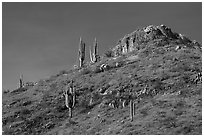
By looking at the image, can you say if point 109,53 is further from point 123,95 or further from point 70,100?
point 70,100

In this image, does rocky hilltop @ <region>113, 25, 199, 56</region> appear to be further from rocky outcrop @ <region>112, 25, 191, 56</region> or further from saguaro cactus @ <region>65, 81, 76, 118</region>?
saguaro cactus @ <region>65, 81, 76, 118</region>

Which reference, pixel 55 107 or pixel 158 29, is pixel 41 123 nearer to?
pixel 55 107

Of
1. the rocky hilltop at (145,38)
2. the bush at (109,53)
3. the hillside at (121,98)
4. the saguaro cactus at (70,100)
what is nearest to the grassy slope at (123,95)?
the hillside at (121,98)

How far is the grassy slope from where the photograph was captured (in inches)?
1735

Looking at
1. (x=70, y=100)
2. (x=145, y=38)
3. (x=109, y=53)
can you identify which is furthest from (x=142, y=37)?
(x=70, y=100)

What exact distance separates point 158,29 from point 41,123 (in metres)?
50.3

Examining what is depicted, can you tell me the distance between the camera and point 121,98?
5512 centimetres

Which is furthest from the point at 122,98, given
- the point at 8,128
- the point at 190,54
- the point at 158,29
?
the point at 158,29

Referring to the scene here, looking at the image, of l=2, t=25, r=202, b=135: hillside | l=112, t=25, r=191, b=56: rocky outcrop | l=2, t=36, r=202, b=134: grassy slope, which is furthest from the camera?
l=112, t=25, r=191, b=56: rocky outcrop

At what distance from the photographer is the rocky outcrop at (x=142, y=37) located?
9044cm

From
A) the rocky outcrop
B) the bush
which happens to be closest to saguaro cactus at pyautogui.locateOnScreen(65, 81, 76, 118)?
the rocky outcrop

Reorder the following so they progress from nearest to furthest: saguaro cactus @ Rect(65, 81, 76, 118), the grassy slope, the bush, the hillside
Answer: the grassy slope < the hillside < saguaro cactus @ Rect(65, 81, 76, 118) < the bush

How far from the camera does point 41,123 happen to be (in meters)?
51.7

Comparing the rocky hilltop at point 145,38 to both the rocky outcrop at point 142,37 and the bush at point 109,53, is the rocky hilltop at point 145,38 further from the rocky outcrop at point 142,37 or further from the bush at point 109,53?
the bush at point 109,53
